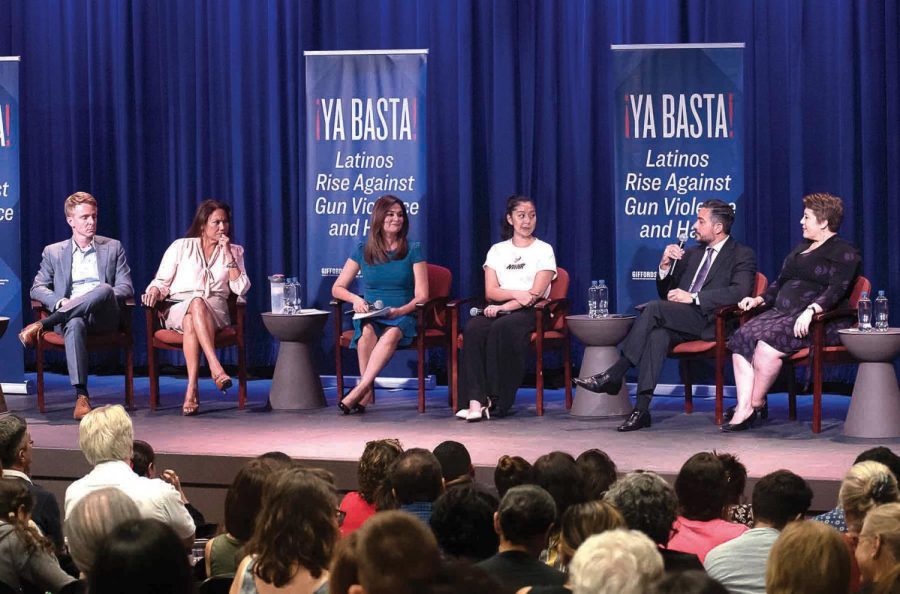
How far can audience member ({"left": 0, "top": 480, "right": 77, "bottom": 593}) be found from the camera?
3205 millimetres

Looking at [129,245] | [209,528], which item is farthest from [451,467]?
[129,245]

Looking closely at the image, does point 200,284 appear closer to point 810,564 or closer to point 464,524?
point 464,524

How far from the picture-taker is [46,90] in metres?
9.10

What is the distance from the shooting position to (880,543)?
2836mm

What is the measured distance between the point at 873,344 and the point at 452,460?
276 cm

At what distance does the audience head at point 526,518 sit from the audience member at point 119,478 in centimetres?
94

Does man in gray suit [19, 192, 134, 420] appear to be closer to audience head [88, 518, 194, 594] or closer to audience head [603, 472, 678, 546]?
audience head [603, 472, 678, 546]

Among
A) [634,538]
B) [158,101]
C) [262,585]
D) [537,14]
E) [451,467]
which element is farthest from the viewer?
[158,101]

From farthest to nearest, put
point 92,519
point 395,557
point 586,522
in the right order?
point 586,522 < point 92,519 < point 395,557

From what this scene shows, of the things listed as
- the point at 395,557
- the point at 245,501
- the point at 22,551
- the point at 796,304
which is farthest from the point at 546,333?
the point at 395,557

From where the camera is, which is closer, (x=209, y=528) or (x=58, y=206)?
(x=209, y=528)

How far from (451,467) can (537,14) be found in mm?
4543

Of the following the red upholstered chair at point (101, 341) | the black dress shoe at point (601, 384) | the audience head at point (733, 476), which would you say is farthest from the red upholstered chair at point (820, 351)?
the red upholstered chair at point (101, 341)

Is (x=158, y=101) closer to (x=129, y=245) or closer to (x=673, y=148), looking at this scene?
(x=129, y=245)
